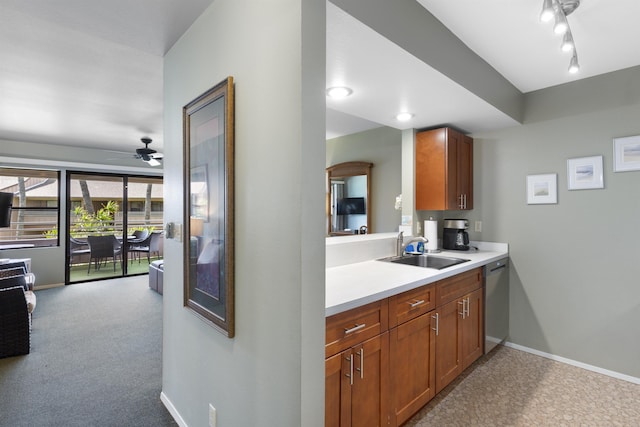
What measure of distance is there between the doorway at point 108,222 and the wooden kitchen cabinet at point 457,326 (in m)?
6.52

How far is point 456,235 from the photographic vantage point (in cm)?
316

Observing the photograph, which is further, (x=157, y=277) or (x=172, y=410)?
(x=157, y=277)

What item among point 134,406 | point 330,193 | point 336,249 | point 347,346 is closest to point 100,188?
point 330,193

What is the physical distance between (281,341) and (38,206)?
6747 millimetres

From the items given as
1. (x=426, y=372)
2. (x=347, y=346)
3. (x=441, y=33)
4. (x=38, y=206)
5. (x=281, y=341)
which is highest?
(x=441, y=33)

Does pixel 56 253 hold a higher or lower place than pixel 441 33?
lower

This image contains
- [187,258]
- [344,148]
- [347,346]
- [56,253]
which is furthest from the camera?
[56,253]

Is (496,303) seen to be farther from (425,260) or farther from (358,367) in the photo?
(358,367)

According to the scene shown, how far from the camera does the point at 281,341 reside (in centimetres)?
116

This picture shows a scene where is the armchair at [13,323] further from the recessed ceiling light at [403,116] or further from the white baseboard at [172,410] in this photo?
the recessed ceiling light at [403,116]

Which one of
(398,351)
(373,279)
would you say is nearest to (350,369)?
(398,351)

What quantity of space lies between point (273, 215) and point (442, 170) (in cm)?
222

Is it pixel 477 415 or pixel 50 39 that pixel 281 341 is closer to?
pixel 477 415

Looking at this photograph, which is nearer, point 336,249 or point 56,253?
point 336,249
